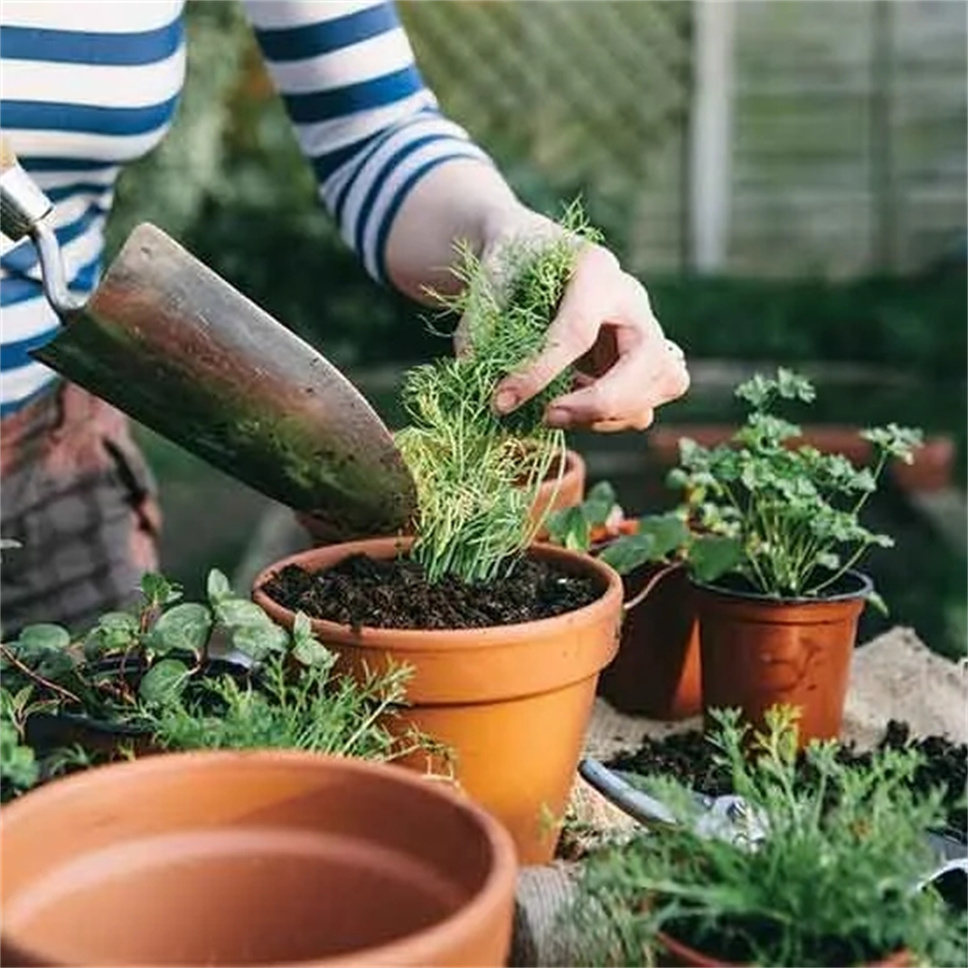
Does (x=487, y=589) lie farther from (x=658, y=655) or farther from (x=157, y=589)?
(x=658, y=655)

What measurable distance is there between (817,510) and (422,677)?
454 millimetres

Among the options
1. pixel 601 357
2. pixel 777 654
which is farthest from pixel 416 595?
pixel 777 654

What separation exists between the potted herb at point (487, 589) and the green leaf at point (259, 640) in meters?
0.02

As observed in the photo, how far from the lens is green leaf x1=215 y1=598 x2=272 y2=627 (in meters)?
1.06

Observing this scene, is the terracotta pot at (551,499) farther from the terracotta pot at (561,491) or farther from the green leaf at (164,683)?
the green leaf at (164,683)

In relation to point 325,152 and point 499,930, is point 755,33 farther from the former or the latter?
point 499,930

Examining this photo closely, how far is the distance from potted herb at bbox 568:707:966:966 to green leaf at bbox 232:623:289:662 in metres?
0.25

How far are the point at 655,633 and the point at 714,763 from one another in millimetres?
264

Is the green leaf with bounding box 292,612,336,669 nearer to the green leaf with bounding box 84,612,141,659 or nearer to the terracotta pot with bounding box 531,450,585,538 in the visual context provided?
the green leaf with bounding box 84,612,141,659

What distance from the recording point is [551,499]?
4.54 ft

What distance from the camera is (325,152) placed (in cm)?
171

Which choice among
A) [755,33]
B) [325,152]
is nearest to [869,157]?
[755,33]

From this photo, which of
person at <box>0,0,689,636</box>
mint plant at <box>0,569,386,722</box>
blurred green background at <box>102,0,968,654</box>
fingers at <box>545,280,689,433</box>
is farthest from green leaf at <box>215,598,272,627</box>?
blurred green background at <box>102,0,968,654</box>

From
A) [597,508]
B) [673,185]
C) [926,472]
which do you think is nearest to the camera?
[597,508]
